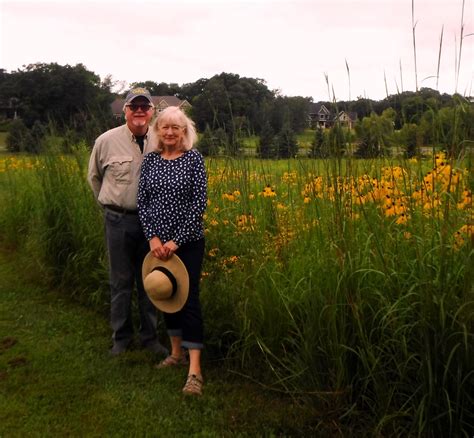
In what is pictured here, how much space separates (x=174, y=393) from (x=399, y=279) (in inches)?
64.5

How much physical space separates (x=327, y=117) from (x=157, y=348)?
223cm

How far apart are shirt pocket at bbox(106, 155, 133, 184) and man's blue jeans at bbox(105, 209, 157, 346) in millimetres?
257

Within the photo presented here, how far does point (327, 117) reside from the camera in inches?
129

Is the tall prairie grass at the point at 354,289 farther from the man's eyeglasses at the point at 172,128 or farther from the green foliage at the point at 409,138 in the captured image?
the man's eyeglasses at the point at 172,128

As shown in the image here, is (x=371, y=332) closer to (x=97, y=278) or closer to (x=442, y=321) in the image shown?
(x=442, y=321)

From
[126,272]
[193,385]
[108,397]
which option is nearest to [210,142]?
[126,272]

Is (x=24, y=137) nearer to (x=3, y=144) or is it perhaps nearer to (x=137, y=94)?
(x=3, y=144)

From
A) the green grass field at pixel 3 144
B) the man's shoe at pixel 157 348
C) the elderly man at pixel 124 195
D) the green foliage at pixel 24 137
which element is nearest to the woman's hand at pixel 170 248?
the elderly man at pixel 124 195

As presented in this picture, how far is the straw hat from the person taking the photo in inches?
141

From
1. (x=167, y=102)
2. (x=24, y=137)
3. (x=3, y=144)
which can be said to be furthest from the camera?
(x=3, y=144)

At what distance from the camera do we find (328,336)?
2986 mm

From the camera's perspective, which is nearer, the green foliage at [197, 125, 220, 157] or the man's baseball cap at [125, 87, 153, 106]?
the man's baseball cap at [125, 87, 153, 106]

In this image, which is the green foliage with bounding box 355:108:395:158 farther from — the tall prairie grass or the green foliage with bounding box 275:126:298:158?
the green foliage with bounding box 275:126:298:158

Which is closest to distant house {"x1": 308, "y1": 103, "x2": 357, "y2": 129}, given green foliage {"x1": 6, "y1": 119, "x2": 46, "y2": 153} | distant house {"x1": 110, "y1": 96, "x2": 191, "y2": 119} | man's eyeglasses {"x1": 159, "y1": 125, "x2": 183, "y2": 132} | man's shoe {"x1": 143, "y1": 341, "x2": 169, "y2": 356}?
man's eyeglasses {"x1": 159, "y1": 125, "x2": 183, "y2": 132}
